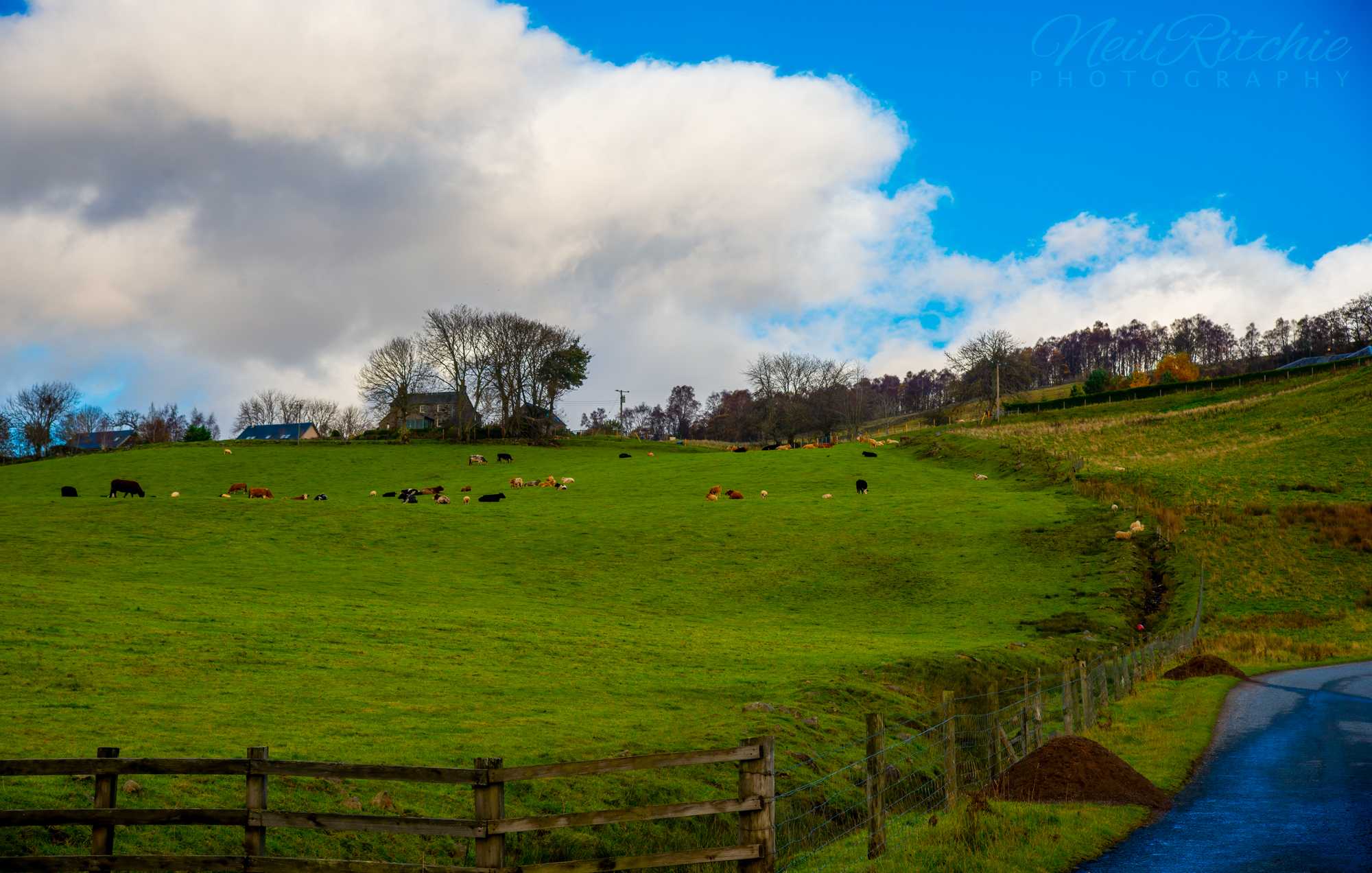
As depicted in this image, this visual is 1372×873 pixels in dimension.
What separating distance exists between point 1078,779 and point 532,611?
85.2 ft

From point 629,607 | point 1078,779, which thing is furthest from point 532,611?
point 1078,779

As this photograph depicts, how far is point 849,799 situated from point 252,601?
25.4 m

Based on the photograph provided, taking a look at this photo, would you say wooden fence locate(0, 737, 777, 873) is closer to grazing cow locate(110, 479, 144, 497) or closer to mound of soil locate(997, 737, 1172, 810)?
mound of soil locate(997, 737, 1172, 810)

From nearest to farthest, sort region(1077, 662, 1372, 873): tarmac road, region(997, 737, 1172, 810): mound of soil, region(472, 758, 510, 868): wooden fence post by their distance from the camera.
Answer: region(472, 758, 510, 868): wooden fence post < region(1077, 662, 1372, 873): tarmac road < region(997, 737, 1172, 810): mound of soil

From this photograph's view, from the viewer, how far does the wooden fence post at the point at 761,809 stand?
36.1 feet

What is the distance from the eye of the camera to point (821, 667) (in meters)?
29.2

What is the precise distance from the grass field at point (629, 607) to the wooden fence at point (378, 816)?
2450 millimetres

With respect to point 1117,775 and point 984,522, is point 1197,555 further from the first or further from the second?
point 1117,775

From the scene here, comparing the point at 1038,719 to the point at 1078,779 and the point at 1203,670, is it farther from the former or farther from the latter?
the point at 1203,670

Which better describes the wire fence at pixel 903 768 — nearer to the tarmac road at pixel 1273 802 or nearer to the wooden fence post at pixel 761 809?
the wooden fence post at pixel 761 809

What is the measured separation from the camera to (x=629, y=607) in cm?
4281

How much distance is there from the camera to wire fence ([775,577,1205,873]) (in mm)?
14672

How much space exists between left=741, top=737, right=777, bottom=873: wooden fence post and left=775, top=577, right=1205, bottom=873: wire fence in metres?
2.01

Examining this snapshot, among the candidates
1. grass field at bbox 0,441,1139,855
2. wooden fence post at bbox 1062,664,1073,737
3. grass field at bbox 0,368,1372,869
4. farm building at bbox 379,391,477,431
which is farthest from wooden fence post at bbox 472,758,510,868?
farm building at bbox 379,391,477,431
